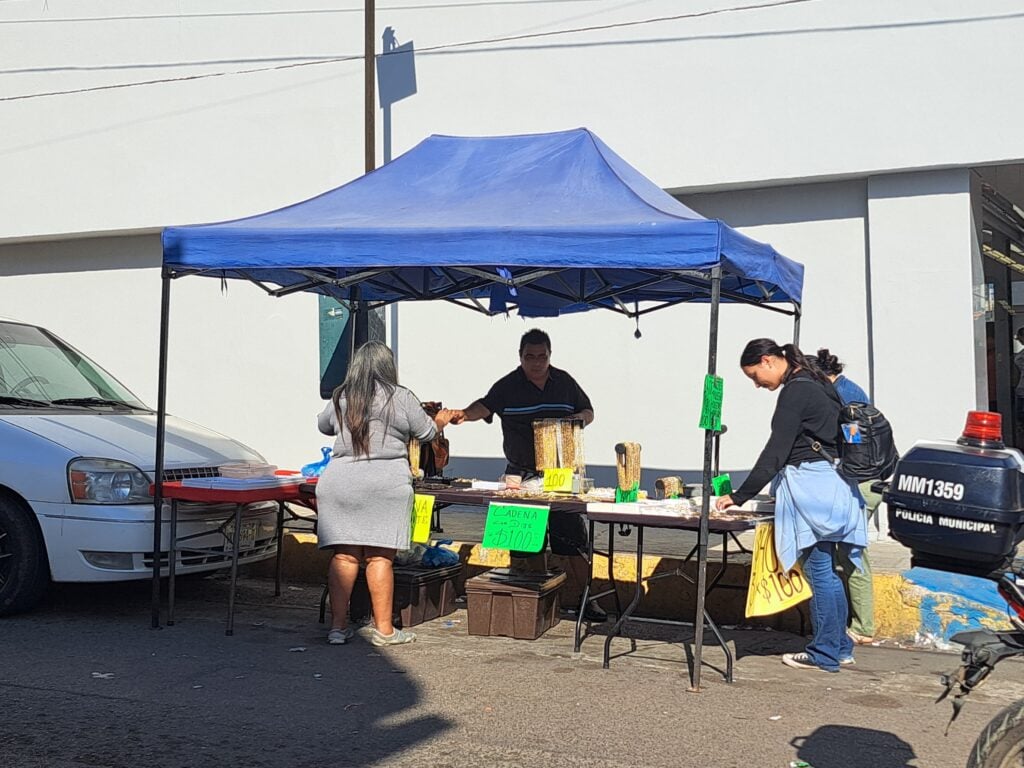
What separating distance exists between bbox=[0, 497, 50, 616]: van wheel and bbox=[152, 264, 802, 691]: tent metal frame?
71cm

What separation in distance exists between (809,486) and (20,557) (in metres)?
4.61

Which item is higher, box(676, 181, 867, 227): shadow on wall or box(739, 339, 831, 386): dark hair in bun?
box(676, 181, 867, 227): shadow on wall

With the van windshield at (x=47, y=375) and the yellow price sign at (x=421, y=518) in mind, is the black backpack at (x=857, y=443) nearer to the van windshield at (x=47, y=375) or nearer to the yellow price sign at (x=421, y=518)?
the yellow price sign at (x=421, y=518)

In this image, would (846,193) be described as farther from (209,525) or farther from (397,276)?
(209,525)

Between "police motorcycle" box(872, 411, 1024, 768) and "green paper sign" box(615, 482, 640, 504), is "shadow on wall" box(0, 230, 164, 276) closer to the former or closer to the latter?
"green paper sign" box(615, 482, 640, 504)

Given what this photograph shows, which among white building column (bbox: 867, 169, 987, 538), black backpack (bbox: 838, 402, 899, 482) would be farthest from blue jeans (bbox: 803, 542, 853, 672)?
white building column (bbox: 867, 169, 987, 538)

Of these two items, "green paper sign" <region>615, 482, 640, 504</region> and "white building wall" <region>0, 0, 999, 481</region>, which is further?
"white building wall" <region>0, 0, 999, 481</region>

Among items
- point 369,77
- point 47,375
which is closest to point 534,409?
point 47,375

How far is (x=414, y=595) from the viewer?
7.22 metres

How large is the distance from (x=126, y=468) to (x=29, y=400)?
1.10 m

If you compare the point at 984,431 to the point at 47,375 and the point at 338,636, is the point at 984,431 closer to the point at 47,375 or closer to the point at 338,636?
the point at 338,636

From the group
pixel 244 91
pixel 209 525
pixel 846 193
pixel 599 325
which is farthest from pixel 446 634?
pixel 244 91

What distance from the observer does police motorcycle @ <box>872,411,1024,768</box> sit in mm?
3648

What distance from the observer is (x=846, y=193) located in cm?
1080
